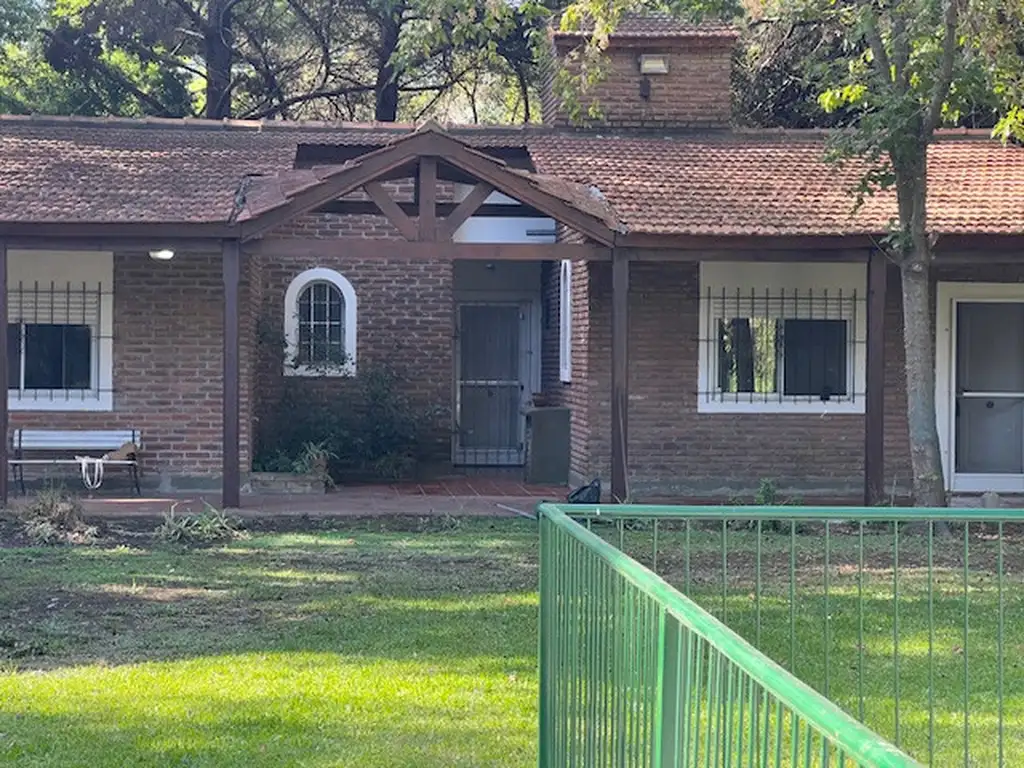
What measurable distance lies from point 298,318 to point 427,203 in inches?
179

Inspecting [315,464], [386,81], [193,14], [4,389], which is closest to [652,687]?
[4,389]

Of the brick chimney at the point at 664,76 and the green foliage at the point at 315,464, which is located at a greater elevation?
the brick chimney at the point at 664,76

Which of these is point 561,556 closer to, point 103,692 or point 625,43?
point 103,692

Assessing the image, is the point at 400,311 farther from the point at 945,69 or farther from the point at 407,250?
the point at 945,69

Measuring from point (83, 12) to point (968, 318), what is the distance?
1805 centimetres

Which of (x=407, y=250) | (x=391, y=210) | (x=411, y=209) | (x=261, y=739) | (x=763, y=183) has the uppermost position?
(x=763, y=183)

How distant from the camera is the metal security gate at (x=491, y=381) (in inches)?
730

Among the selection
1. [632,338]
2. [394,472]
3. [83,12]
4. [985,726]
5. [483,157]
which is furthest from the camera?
[83,12]

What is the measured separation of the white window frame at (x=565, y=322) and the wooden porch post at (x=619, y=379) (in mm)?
2889

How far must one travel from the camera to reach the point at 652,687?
314 centimetres

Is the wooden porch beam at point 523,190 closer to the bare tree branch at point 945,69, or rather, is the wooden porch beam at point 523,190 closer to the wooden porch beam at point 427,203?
the wooden porch beam at point 427,203

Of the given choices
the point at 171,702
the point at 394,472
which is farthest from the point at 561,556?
the point at 394,472

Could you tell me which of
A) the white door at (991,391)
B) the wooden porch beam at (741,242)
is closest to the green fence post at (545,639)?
the wooden porch beam at (741,242)

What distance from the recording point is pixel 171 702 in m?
6.41
